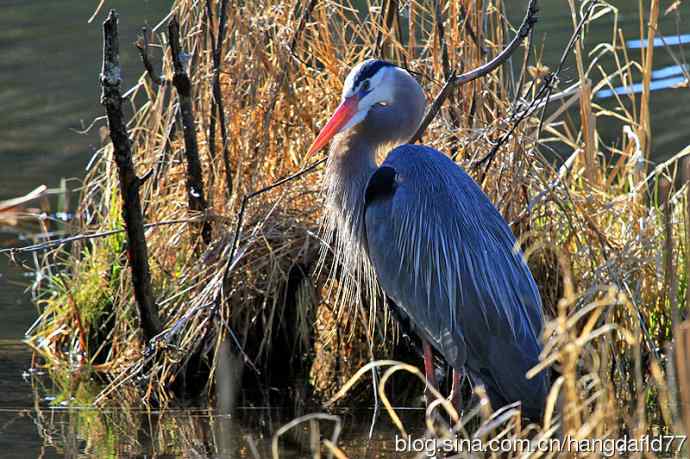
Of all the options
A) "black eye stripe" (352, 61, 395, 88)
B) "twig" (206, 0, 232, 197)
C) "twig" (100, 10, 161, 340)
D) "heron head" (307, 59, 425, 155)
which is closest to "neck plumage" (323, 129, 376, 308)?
"heron head" (307, 59, 425, 155)

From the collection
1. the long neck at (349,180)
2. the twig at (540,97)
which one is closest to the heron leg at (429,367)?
the long neck at (349,180)

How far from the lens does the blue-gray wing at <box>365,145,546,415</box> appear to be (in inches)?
161

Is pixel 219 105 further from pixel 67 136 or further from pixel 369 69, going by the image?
pixel 67 136

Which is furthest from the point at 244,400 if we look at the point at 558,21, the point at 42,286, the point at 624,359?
the point at 558,21

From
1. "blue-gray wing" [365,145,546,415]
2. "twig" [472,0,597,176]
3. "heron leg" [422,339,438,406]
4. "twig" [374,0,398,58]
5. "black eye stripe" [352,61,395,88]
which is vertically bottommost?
"heron leg" [422,339,438,406]

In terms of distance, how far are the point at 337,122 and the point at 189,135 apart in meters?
0.71

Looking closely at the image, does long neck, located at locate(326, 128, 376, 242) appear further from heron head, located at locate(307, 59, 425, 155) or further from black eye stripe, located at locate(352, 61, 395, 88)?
black eye stripe, located at locate(352, 61, 395, 88)

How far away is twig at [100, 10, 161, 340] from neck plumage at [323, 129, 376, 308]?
74 cm

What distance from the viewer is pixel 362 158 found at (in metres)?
4.77

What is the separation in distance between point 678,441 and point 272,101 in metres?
2.21

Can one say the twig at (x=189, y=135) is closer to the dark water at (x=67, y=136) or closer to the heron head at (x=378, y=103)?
the heron head at (x=378, y=103)

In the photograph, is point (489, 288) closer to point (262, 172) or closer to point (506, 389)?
point (506, 389)

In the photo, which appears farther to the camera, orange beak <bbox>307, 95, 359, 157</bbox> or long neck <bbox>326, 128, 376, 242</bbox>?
long neck <bbox>326, 128, 376, 242</bbox>

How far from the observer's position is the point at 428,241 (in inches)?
172
